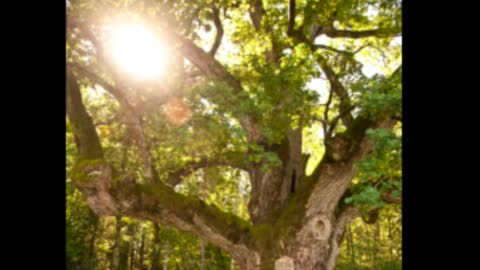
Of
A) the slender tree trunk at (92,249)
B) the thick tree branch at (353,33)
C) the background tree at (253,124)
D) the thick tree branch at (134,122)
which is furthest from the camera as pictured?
the slender tree trunk at (92,249)

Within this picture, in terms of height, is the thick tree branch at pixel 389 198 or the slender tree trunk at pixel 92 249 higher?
the thick tree branch at pixel 389 198

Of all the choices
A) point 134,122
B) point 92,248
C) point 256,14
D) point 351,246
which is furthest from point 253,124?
point 351,246

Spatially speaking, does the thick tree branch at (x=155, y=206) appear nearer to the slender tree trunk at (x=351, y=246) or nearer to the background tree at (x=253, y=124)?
the background tree at (x=253, y=124)

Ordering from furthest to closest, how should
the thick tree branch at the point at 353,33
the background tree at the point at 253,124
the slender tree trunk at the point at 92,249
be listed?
the slender tree trunk at the point at 92,249 → the thick tree branch at the point at 353,33 → the background tree at the point at 253,124

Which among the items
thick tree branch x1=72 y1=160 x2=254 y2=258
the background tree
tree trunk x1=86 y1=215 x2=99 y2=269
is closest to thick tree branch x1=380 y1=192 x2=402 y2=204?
the background tree

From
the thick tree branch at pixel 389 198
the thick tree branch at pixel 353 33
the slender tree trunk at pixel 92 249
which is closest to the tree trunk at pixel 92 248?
the slender tree trunk at pixel 92 249

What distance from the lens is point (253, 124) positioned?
26.8 feet

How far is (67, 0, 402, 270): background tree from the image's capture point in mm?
6598

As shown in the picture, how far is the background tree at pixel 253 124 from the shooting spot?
21.6ft

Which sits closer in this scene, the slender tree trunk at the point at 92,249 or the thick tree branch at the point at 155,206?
the thick tree branch at the point at 155,206

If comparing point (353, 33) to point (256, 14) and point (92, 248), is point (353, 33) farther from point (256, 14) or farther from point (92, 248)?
point (92, 248)
